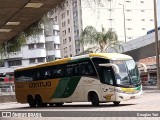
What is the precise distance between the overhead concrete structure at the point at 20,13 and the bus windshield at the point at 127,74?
11082 mm

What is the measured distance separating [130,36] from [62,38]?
16.6m

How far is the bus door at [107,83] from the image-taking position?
23.3 meters

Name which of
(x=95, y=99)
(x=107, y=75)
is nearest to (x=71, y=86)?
(x=95, y=99)

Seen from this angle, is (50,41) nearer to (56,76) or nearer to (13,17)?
(56,76)

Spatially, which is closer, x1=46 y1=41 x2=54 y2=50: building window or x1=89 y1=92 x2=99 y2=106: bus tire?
x1=89 y1=92 x2=99 y2=106: bus tire

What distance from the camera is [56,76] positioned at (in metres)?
27.4

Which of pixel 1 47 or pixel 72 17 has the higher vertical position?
pixel 72 17

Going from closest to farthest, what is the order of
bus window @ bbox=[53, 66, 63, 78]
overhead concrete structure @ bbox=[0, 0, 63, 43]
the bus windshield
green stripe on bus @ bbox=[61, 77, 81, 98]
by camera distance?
overhead concrete structure @ bbox=[0, 0, 63, 43]
the bus windshield
green stripe on bus @ bbox=[61, 77, 81, 98]
bus window @ bbox=[53, 66, 63, 78]

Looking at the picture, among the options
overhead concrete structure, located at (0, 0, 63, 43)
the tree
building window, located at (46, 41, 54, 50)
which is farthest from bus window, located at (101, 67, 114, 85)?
building window, located at (46, 41, 54, 50)

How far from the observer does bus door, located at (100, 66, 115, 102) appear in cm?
2331

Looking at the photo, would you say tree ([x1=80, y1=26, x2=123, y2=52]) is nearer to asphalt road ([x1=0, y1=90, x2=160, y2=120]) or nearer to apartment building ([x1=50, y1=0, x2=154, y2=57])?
asphalt road ([x1=0, y1=90, x2=160, y2=120])

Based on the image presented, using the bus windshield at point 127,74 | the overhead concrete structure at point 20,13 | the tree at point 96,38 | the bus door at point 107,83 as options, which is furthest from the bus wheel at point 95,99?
the tree at point 96,38

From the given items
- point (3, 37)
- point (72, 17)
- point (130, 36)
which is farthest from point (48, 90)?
point (130, 36)

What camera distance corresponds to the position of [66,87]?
26531 mm
